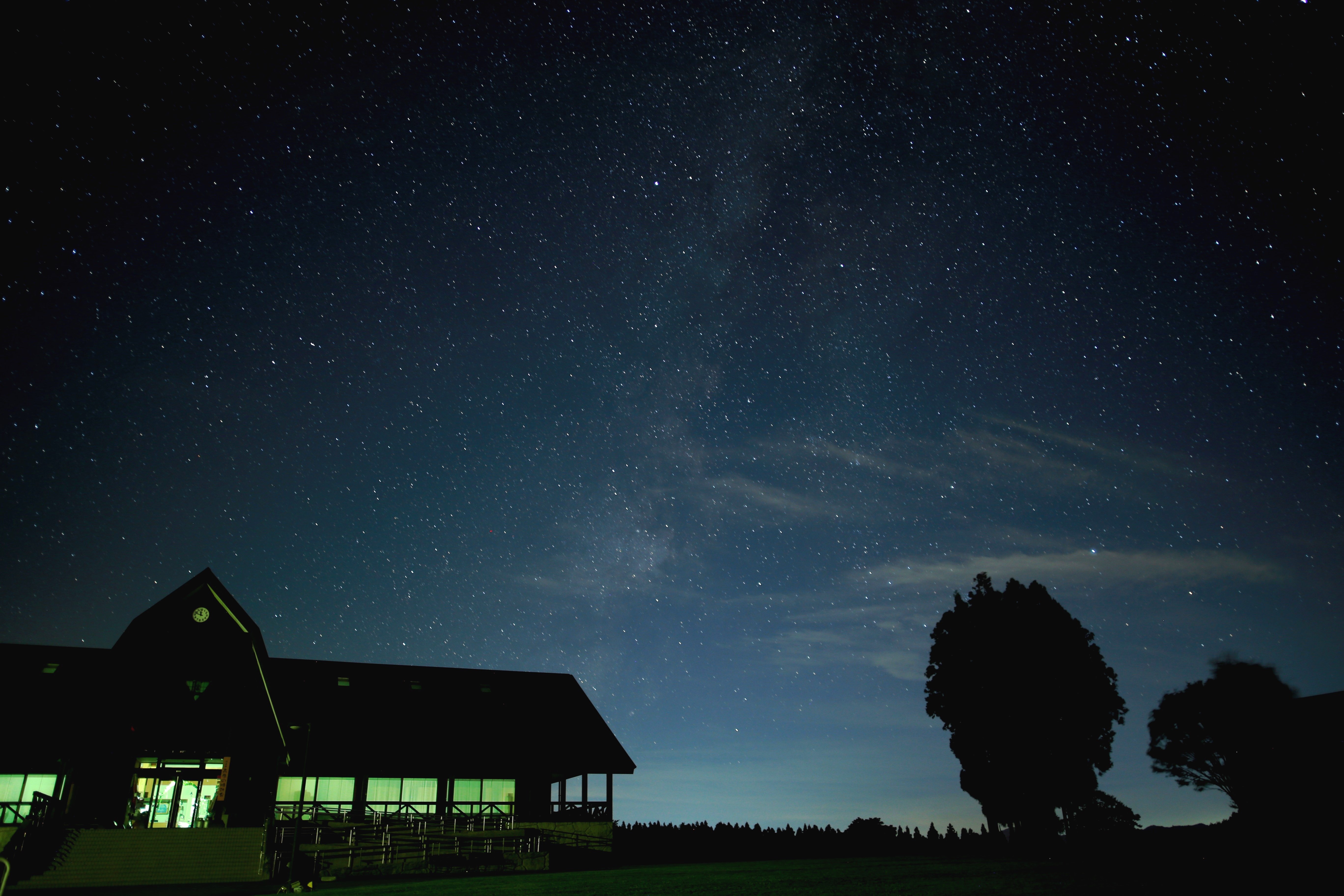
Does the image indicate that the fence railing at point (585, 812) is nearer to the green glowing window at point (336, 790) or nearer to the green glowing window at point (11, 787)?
the green glowing window at point (336, 790)

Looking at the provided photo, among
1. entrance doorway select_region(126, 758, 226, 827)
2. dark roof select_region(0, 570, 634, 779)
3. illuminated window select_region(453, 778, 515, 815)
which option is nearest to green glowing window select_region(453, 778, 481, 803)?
illuminated window select_region(453, 778, 515, 815)

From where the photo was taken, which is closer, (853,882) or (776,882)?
(853,882)

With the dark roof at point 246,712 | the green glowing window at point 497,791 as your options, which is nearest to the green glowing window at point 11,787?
the dark roof at point 246,712

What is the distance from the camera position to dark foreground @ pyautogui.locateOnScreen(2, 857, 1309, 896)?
422 inches

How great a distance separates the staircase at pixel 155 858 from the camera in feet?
61.0

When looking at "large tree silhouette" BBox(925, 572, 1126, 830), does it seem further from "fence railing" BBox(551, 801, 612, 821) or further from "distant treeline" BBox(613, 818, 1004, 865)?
"fence railing" BBox(551, 801, 612, 821)

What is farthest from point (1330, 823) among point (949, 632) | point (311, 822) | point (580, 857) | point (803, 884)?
point (311, 822)

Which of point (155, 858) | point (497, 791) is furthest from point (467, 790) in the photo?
point (155, 858)

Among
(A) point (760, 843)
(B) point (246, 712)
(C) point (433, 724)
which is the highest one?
(B) point (246, 712)

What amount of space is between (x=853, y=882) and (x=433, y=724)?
2062 cm

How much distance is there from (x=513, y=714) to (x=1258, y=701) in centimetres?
3878

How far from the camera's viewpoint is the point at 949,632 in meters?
33.2

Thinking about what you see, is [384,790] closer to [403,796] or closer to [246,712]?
[403,796]

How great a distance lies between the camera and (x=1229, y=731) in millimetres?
38125
